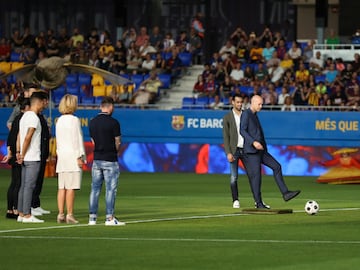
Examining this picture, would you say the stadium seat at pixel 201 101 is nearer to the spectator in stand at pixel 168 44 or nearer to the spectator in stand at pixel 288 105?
the spectator in stand at pixel 288 105

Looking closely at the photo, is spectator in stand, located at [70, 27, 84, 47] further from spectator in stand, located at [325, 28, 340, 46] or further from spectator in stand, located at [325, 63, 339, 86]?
spectator in stand, located at [325, 63, 339, 86]

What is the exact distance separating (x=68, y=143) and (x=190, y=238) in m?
2.96

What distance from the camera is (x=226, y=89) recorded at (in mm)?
39656

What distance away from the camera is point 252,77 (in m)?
40.2

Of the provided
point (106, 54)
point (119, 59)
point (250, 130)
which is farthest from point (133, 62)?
point (250, 130)

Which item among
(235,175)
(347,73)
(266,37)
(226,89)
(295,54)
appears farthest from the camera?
(266,37)

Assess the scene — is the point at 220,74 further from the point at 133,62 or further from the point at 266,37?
the point at 133,62

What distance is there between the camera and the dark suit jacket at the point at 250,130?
21312 mm

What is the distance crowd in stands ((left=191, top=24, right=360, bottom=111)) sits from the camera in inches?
1462

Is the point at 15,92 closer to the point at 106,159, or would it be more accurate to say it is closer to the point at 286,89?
the point at 286,89

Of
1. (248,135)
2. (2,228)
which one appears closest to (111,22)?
(248,135)

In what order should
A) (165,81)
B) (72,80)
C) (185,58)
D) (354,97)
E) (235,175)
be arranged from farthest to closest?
(185,58) → (72,80) → (165,81) → (354,97) → (235,175)

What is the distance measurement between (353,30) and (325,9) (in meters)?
2.72

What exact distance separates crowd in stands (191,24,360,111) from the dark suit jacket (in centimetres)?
1450
